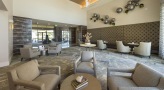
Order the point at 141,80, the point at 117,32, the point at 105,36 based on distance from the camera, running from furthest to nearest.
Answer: the point at 105,36 < the point at 117,32 < the point at 141,80

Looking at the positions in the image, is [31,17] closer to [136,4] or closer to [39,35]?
[39,35]

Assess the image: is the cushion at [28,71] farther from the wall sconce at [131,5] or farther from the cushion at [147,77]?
the wall sconce at [131,5]

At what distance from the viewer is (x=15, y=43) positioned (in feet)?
23.4

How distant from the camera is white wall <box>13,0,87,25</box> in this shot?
747 centimetres

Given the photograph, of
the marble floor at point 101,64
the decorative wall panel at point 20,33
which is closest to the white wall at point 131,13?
the marble floor at point 101,64

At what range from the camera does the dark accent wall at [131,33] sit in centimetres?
761

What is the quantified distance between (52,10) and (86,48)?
15.4 ft

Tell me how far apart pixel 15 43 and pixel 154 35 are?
9.78 m

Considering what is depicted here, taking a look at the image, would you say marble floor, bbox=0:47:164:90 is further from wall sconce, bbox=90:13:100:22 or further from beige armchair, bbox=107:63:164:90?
wall sconce, bbox=90:13:100:22

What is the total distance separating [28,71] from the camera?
7.53 ft

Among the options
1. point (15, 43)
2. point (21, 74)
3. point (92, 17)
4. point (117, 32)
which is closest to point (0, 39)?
point (15, 43)

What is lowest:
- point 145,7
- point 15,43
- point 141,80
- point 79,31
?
point 141,80

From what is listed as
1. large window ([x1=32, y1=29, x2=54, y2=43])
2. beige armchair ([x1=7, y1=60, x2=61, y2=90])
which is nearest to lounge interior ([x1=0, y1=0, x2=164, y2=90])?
beige armchair ([x1=7, y1=60, x2=61, y2=90])

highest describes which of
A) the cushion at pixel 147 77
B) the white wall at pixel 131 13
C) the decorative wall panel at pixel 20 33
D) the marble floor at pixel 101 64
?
the white wall at pixel 131 13
